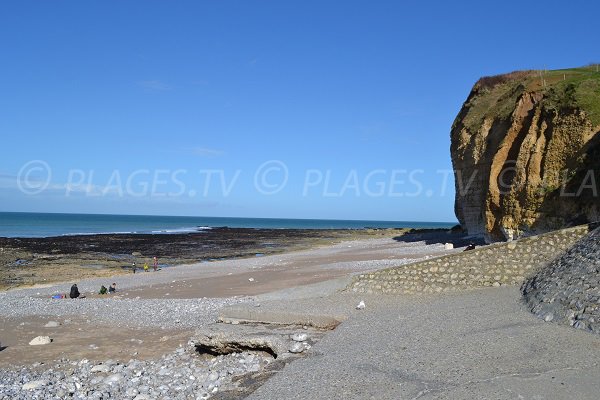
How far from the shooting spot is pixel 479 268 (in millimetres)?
10773

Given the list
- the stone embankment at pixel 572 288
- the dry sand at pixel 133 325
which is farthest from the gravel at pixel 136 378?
the stone embankment at pixel 572 288

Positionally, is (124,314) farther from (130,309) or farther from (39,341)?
(39,341)

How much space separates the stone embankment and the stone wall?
16.5 inches

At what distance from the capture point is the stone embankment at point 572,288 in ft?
23.7

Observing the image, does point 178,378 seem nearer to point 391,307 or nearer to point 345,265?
point 391,307

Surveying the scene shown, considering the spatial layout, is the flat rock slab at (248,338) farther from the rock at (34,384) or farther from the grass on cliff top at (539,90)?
Answer: the grass on cliff top at (539,90)

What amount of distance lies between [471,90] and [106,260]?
3087 cm

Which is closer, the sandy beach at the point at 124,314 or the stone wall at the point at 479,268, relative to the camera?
the stone wall at the point at 479,268

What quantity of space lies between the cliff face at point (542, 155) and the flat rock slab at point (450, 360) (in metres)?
10.5

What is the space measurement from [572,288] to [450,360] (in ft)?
9.63

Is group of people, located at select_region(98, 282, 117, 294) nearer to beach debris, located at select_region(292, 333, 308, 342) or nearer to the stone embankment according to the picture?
beach debris, located at select_region(292, 333, 308, 342)

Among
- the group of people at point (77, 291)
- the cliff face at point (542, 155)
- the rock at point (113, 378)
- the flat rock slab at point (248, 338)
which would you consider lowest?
the group of people at point (77, 291)

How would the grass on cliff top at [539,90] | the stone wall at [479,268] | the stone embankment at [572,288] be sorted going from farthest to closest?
the grass on cliff top at [539,90] → the stone wall at [479,268] → the stone embankment at [572,288]

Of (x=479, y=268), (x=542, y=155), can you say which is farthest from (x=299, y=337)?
(x=542, y=155)
